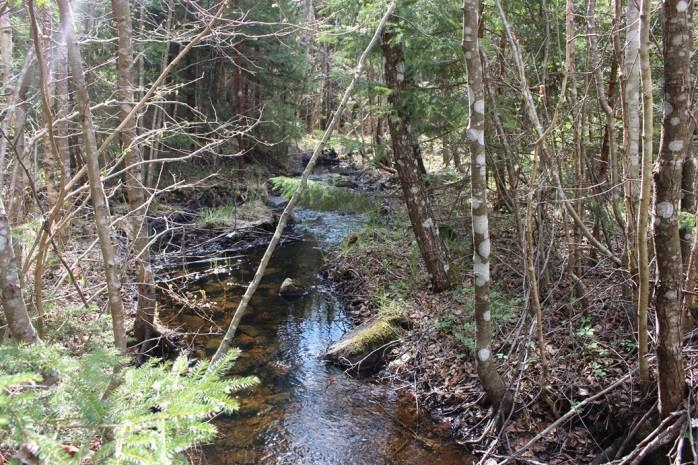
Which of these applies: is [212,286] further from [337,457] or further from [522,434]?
[522,434]

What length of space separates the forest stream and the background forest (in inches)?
3.2

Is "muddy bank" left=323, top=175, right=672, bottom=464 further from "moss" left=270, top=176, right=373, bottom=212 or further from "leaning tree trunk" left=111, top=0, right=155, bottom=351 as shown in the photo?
"leaning tree trunk" left=111, top=0, right=155, bottom=351

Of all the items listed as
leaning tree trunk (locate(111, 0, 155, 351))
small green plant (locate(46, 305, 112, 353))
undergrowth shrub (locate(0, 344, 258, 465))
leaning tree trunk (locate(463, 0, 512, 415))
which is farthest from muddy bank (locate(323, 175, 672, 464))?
undergrowth shrub (locate(0, 344, 258, 465))

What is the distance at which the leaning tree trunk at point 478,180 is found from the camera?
14.1 feet

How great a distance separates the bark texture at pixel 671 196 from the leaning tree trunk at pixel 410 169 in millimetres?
4542

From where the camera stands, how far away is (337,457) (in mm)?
5051

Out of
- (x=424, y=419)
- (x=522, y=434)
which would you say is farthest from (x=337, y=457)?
(x=522, y=434)

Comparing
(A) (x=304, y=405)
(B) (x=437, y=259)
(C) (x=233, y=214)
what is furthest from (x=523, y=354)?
(C) (x=233, y=214)

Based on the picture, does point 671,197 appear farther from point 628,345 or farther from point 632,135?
point 628,345

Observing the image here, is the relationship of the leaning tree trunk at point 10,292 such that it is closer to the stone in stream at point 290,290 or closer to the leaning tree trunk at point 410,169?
the leaning tree trunk at point 410,169

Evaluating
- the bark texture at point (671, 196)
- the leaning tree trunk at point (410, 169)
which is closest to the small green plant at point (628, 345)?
the bark texture at point (671, 196)

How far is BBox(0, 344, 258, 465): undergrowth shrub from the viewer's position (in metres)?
1.53

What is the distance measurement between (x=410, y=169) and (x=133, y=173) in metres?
4.09

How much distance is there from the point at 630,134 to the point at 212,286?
8.12 meters
